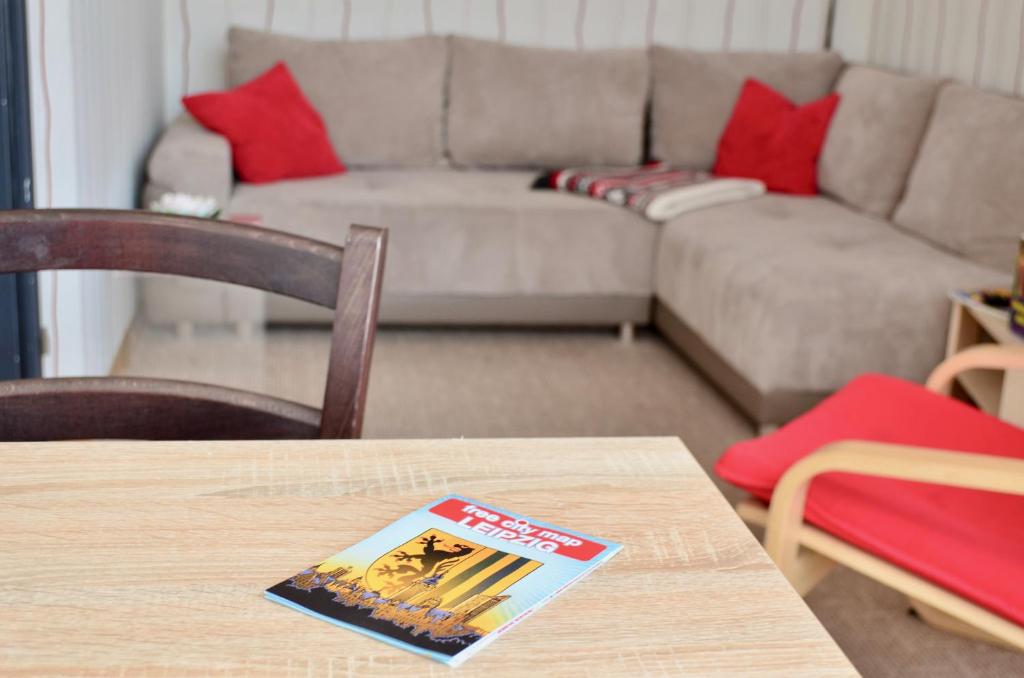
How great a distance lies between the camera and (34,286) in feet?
8.51

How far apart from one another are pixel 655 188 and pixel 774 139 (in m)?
0.57

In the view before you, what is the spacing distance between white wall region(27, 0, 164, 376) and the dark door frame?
0.10 m

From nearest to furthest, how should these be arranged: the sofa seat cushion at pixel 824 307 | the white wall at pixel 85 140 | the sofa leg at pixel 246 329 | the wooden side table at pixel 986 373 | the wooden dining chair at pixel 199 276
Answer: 1. the wooden dining chair at pixel 199 276
2. the wooden side table at pixel 986 373
3. the white wall at pixel 85 140
4. the sofa seat cushion at pixel 824 307
5. the sofa leg at pixel 246 329

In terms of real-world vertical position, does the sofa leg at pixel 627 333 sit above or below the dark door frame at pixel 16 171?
below

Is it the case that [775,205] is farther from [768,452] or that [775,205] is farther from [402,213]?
[768,452]

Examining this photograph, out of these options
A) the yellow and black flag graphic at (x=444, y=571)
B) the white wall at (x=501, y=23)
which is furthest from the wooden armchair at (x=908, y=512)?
the white wall at (x=501, y=23)

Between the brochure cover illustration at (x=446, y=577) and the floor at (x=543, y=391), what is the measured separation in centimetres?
137

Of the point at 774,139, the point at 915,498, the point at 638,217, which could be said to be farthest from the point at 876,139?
the point at 915,498

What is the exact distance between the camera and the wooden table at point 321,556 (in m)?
0.67

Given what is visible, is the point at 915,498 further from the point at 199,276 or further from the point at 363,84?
the point at 363,84

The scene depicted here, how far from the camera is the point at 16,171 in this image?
2.47 metres

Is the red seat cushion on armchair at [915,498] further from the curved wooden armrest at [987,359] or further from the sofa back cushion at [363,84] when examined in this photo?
the sofa back cushion at [363,84]

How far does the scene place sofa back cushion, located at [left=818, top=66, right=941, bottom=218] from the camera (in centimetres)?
377

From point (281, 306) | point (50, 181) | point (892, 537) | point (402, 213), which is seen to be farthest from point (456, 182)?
point (892, 537)
